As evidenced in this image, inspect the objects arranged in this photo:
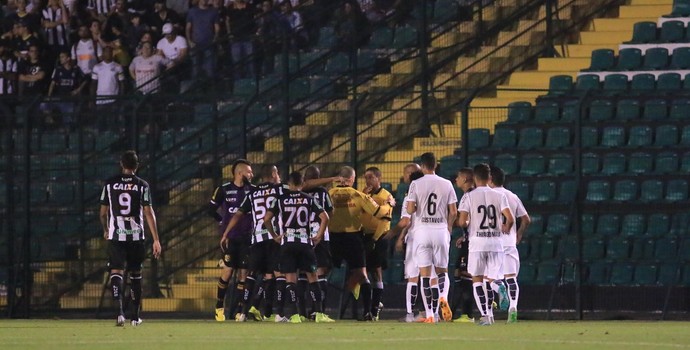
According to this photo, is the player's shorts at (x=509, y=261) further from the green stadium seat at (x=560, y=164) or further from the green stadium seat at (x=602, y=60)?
the green stadium seat at (x=602, y=60)

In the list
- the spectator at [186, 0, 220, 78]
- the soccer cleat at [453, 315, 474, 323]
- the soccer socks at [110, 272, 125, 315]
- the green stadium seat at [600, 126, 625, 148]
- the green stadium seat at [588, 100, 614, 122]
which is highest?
the spectator at [186, 0, 220, 78]

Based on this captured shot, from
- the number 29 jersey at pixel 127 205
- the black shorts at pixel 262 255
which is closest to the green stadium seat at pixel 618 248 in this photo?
the black shorts at pixel 262 255

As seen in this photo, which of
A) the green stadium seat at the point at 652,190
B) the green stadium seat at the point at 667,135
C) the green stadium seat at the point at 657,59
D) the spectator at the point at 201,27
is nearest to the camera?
the green stadium seat at the point at 652,190

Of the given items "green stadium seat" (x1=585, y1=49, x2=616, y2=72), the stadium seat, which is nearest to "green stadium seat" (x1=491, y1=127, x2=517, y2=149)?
the stadium seat

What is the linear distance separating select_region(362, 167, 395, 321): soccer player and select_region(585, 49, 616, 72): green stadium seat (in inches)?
220

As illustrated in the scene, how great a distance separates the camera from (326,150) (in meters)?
25.0

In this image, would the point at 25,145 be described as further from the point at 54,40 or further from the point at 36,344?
the point at 36,344

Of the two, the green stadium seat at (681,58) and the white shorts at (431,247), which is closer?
the white shorts at (431,247)

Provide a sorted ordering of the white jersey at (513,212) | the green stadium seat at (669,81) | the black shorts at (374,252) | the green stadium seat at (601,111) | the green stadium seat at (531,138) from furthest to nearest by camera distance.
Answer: the green stadium seat at (669,81)
the green stadium seat at (531,138)
the green stadium seat at (601,111)
the black shorts at (374,252)
the white jersey at (513,212)

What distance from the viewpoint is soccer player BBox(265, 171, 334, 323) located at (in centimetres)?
2067

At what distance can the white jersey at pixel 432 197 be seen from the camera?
66.6ft

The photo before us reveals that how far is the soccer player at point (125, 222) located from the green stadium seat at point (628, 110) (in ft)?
25.1

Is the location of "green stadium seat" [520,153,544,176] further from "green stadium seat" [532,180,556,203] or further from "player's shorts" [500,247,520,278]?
"player's shorts" [500,247,520,278]

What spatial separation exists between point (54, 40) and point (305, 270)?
11.2m
